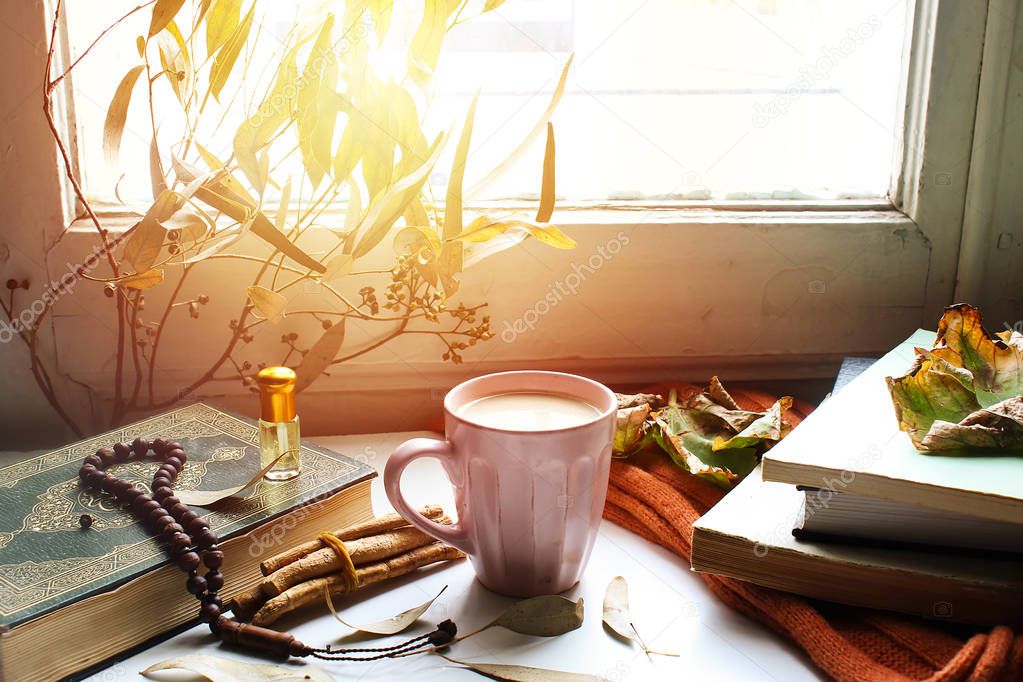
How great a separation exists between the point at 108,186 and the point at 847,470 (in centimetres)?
61

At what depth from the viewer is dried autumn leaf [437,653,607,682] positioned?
1.52 feet

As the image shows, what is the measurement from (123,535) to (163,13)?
0.31m

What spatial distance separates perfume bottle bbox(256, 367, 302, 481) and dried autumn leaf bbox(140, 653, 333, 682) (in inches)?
5.2

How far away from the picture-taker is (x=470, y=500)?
0.52 m

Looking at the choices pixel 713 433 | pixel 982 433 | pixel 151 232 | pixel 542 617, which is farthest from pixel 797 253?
pixel 151 232

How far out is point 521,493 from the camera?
19.7 inches

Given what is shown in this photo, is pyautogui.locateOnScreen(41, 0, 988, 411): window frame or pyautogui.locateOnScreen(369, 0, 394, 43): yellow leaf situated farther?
pyautogui.locateOnScreen(41, 0, 988, 411): window frame

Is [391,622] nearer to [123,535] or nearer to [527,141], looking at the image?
[123,535]

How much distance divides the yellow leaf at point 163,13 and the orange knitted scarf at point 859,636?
0.44 metres

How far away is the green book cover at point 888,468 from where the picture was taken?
0.44m

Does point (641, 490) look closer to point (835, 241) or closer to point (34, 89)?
point (835, 241)

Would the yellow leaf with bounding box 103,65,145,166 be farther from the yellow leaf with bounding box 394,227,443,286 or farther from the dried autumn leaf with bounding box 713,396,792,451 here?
the dried autumn leaf with bounding box 713,396,792,451

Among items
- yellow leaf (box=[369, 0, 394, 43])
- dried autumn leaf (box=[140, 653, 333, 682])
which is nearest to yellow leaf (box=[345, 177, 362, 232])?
yellow leaf (box=[369, 0, 394, 43])

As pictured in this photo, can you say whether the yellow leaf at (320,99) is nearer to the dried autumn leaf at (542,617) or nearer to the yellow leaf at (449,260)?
the yellow leaf at (449,260)
